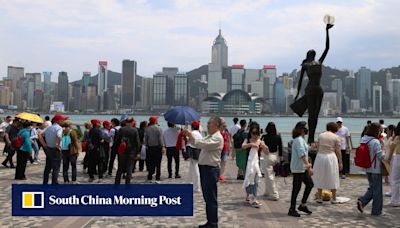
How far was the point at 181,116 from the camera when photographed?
9.83 meters

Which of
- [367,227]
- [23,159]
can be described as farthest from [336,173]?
[23,159]

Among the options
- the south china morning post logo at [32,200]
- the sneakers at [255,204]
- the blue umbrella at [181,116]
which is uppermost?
the blue umbrella at [181,116]

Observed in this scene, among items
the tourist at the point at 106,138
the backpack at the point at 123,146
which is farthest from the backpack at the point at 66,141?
the backpack at the point at 123,146

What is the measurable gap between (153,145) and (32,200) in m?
3.87

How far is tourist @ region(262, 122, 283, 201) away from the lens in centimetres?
831

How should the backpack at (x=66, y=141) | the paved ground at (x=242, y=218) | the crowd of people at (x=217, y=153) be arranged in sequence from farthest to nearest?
the backpack at (x=66, y=141) → the paved ground at (x=242, y=218) → the crowd of people at (x=217, y=153)

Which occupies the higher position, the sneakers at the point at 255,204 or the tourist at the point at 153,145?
the tourist at the point at 153,145

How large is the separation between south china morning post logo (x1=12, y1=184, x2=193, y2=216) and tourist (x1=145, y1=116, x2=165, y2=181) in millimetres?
1861

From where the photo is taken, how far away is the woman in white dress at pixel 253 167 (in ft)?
24.5

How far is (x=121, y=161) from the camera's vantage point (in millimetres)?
8844

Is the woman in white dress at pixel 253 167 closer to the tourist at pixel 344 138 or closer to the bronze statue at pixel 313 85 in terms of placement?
→ the bronze statue at pixel 313 85

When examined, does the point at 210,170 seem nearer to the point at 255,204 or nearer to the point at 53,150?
the point at 255,204

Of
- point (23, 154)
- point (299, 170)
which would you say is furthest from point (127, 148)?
point (299, 170)

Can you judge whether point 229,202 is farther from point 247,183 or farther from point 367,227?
point 367,227
